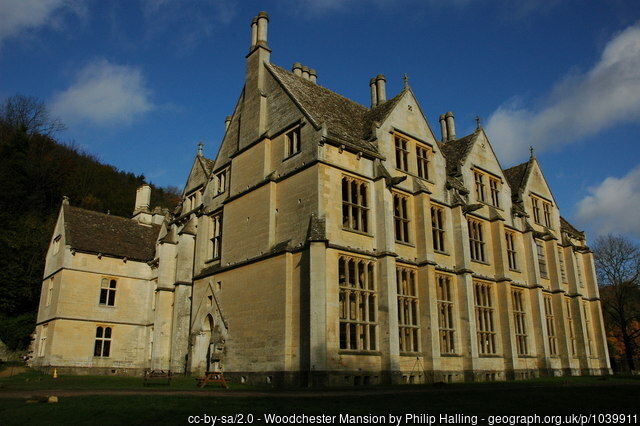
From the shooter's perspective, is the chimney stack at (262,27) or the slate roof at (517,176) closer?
the chimney stack at (262,27)

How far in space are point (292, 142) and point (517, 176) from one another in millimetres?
23023

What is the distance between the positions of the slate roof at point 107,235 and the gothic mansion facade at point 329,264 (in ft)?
0.43

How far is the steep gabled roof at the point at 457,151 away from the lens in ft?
114

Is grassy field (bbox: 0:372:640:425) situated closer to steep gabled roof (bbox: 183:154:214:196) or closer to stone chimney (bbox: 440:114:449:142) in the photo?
steep gabled roof (bbox: 183:154:214:196)

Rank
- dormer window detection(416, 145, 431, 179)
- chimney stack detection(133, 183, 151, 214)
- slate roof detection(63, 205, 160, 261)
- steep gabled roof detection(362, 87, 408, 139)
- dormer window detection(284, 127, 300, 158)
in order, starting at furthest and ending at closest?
chimney stack detection(133, 183, 151, 214), slate roof detection(63, 205, 160, 261), dormer window detection(416, 145, 431, 179), steep gabled roof detection(362, 87, 408, 139), dormer window detection(284, 127, 300, 158)

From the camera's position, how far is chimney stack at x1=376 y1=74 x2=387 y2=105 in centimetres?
3522

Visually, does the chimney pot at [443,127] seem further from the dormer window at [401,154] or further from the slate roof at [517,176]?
the dormer window at [401,154]

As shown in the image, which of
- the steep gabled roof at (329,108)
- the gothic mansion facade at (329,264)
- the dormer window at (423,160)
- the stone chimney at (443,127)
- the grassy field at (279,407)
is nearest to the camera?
the grassy field at (279,407)

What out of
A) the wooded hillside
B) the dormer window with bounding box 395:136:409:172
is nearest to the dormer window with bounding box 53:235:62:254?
the wooded hillside

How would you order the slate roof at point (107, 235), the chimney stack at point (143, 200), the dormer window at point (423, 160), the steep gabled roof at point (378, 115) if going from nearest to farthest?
the steep gabled roof at point (378, 115) → the dormer window at point (423, 160) → the slate roof at point (107, 235) → the chimney stack at point (143, 200)

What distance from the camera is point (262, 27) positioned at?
31.5 metres

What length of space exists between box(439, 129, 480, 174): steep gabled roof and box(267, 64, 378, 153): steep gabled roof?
725 centimetres

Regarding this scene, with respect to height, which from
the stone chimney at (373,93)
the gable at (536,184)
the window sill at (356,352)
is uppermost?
the stone chimney at (373,93)

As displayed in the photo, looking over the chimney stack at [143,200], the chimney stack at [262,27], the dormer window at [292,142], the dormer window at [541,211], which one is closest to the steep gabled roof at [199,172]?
the chimney stack at [143,200]
